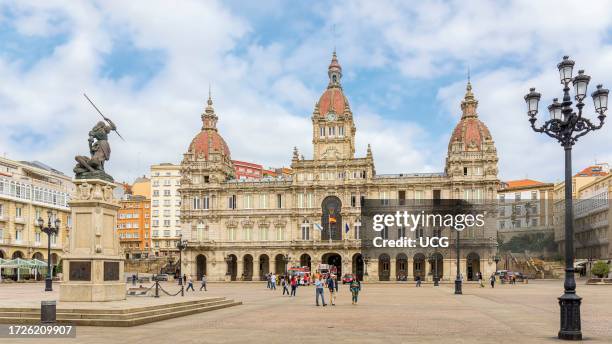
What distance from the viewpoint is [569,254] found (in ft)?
61.1

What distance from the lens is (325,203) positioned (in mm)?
92938

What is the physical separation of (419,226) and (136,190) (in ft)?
256

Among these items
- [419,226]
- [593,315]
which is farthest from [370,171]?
[593,315]

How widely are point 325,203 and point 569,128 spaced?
74319 millimetres

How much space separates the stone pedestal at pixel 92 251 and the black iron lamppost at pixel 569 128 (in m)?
16.9

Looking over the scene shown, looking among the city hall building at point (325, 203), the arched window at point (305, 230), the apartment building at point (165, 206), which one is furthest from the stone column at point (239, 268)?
the apartment building at point (165, 206)

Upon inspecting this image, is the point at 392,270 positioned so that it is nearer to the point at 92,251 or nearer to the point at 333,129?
the point at 333,129

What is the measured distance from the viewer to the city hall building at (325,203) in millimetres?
88500

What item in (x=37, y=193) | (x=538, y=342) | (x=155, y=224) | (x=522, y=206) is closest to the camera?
(x=538, y=342)

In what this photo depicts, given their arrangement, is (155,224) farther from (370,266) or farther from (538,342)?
(538,342)

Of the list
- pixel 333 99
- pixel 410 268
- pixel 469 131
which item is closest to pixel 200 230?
pixel 333 99

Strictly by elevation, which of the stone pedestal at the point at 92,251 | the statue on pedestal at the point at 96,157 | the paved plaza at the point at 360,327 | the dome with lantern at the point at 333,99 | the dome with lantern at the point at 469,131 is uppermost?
the dome with lantern at the point at 333,99

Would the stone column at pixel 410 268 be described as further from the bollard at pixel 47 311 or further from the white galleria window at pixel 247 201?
the bollard at pixel 47 311

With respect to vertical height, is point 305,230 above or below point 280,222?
below
